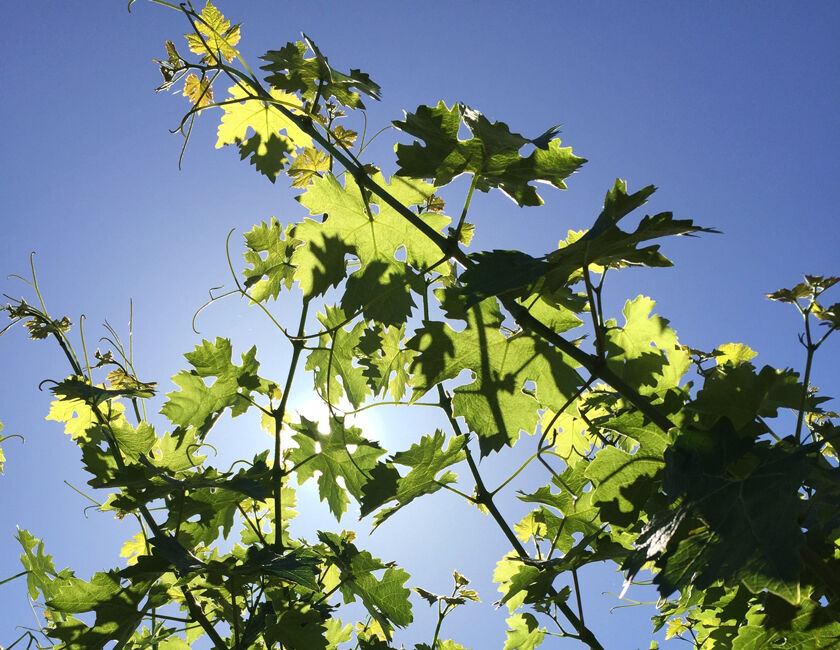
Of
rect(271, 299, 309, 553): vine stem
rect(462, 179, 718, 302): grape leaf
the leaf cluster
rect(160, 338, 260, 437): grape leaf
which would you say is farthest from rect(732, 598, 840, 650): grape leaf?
rect(160, 338, 260, 437): grape leaf

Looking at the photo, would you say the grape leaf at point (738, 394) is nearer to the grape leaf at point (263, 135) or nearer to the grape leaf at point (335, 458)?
the grape leaf at point (335, 458)

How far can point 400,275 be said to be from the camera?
1.66 meters

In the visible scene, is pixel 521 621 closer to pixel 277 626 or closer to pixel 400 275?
pixel 277 626

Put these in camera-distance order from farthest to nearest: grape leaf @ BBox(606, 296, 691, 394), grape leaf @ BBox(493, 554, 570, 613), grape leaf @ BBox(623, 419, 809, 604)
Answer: grape leaf @ BBox(606, 296, 691, 394), grape leaf @ BBox(493, 554, 570, 613), grape leaf @ BBox(623, 419, 809, 604)

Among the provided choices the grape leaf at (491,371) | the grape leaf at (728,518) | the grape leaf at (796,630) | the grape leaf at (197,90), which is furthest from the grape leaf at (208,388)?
the grape leaf at (796,630)

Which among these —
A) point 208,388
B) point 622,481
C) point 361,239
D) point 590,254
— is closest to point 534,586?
point 622,481

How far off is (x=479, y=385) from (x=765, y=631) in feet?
2.44

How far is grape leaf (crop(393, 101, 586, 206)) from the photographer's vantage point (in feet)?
4.67

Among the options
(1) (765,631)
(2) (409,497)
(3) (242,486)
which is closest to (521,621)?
(2) (409,497)

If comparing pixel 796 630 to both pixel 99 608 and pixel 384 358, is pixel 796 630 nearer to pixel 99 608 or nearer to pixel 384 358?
pixel 384 358

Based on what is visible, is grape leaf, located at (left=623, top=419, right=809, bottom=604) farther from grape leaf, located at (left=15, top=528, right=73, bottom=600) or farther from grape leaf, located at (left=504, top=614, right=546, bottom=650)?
grape leaf, located at (left=15, top=528, right=73, bottom=600)

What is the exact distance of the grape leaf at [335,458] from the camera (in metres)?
1.91

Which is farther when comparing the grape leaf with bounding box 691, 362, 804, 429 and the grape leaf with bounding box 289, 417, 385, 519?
the grape leaf with bounding box 289, 417, 385, 519

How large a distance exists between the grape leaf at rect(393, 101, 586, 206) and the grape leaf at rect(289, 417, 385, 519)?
81 cm
